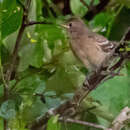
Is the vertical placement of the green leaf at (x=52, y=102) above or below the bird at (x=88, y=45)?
below

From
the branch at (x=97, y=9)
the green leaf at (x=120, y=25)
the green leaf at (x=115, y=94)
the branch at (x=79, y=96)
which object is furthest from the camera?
the branch at (x=97, y=9)

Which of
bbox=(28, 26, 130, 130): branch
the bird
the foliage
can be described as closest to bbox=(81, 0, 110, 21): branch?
the bird

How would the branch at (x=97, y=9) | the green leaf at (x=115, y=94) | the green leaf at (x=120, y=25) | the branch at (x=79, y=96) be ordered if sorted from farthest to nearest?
the branch at (x=97, y=9), the green leaf at (x=120, y=25), the green leaf at (x=115, y=94), the branch at (x=79, y=96)

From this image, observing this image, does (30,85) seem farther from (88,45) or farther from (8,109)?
(88,45)

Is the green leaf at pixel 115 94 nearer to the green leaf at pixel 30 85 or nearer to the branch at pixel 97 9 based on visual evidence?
the green leaf at pixel 30 85

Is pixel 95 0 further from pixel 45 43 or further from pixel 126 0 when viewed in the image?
pixel 45 43

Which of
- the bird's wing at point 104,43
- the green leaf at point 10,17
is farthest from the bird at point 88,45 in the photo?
the green leaf at point 10,17

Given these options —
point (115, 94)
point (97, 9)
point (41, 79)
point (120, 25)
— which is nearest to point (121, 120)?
point (115, 94)

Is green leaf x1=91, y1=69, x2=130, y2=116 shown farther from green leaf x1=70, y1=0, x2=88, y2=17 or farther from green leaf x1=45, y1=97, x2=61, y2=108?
green leaf x1=70, y1=0, x2=88, y2=17

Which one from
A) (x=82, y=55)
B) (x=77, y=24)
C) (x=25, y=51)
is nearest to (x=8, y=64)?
(x=25, y=51)
